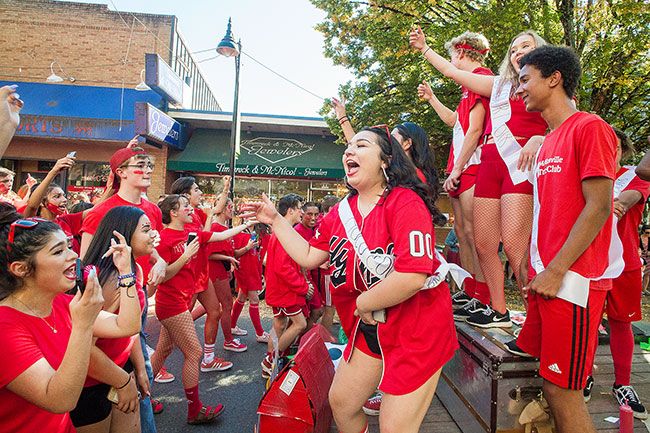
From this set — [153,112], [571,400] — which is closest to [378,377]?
[571,400]

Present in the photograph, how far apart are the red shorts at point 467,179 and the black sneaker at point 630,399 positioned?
1.87 m

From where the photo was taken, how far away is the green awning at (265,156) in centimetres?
1572

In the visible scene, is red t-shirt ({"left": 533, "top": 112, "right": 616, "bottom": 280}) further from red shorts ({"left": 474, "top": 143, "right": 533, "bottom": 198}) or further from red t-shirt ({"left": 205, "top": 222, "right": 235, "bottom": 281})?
red t-shirt ({"left": 205, "top": 222, "right": 235, "bottom": 281})

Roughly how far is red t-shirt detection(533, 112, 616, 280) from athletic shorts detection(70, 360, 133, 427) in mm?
2620

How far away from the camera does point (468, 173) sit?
3.46 meters

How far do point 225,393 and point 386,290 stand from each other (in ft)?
11.0

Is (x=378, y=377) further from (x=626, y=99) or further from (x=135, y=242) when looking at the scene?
(x=626, y=99)

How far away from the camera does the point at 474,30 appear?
8086mm

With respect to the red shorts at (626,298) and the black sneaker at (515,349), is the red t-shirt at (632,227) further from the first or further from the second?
the black sneaker at (515,349)

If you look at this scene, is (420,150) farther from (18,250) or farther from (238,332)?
(238,332)

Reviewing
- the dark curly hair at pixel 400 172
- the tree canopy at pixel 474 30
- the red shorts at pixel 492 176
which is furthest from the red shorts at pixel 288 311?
the tree canopy at pixel 474 30

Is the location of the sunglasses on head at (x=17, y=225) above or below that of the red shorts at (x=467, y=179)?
below

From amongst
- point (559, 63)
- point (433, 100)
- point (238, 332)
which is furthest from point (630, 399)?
point (238, 332)

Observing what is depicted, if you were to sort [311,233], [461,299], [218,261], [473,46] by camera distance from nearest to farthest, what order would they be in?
[473,46] < [461,299] < [218,261] < [311,233]
